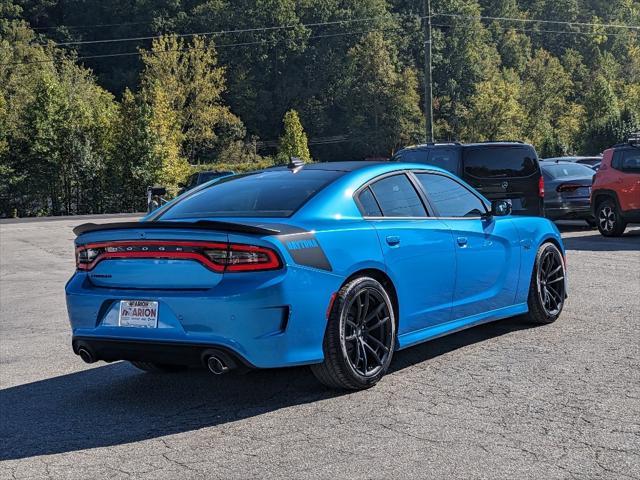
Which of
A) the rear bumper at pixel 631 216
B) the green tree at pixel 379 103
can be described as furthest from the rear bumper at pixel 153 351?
the green tree at pixel 379 103

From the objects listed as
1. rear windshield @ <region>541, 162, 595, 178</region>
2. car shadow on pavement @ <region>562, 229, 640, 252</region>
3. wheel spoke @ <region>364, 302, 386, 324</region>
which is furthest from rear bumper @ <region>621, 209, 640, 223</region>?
wheel spoke @ <region>364, 302, 386, 324</region>

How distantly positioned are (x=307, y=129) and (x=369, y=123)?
9.13 metres

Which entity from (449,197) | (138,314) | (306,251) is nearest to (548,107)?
A: (449,197)

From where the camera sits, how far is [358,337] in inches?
223

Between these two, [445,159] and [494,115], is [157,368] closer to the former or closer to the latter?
[445,159]

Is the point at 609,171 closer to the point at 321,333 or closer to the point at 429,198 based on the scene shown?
the point at 429,198

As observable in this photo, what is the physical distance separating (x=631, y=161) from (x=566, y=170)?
348 centimetres

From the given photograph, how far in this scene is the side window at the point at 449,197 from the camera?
22.5ft

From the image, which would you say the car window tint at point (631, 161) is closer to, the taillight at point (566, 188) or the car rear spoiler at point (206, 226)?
the taillight at point (566, 188)

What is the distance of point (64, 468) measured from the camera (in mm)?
4375

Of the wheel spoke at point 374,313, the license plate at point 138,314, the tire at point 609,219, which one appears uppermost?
the license plate at point 138,314

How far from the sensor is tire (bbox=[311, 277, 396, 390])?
548cm

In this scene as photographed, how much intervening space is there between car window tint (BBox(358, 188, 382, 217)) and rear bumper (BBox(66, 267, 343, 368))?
74 cm

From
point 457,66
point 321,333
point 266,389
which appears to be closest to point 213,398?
point 266,389
